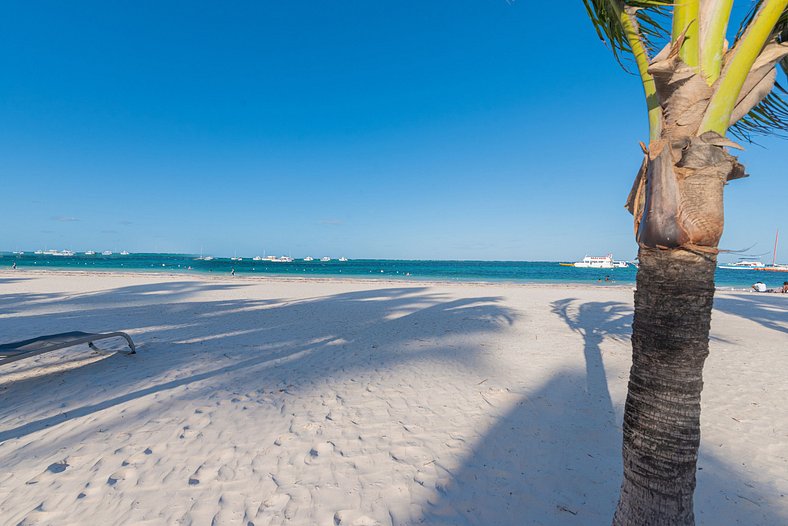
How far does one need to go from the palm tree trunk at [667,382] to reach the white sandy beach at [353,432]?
4.20ft

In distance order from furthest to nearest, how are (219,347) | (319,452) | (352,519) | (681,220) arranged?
(219,347) < (319,452) < (352,519) < (681,220)

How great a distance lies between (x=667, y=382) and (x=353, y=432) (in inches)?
128

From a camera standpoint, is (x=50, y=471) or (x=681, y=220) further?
(x=50, y=471)

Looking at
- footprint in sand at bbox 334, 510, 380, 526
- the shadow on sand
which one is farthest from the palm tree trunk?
the shadow on sand

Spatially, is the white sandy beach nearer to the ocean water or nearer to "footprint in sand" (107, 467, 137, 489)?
"footprint in sand" (107, 467, 137, 489)

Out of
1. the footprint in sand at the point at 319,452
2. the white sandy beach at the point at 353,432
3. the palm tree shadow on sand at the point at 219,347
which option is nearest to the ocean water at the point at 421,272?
the palm tree shadow on sand at the point at 219,347

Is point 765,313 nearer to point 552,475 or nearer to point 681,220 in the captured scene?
point 552,475

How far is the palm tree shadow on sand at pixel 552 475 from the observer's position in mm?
2779

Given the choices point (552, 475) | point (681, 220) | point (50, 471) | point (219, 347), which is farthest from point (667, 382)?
point (219, 347)

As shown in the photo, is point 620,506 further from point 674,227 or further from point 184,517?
point 184,517

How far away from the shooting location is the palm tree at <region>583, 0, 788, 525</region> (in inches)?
59.6

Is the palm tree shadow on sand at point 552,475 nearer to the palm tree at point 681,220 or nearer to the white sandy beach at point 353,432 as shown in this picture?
the white sandy beach at point 353,432

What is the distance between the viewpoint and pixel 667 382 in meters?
1.66

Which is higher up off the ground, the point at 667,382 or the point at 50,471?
the point at 667,382
